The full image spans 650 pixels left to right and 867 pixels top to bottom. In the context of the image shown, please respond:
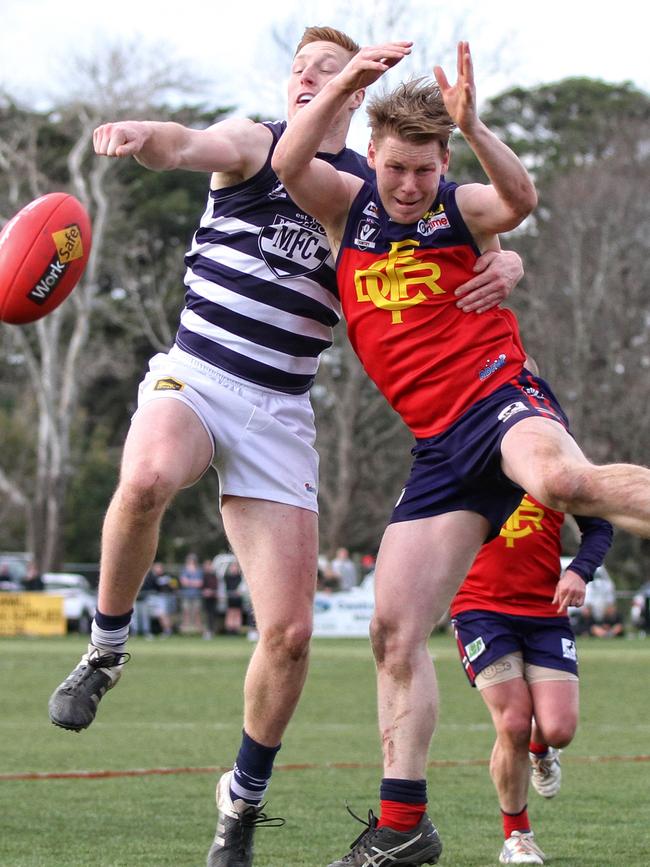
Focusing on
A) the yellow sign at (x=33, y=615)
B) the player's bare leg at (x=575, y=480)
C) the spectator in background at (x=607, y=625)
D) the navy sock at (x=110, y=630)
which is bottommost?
the yellow sign at (x=33, y=615)

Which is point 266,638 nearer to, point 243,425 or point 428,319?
point 243,425

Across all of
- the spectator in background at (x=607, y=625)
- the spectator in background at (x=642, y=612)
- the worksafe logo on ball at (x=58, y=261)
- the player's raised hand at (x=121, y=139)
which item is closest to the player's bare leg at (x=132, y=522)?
the worksafe logo on ball at (x=58, y=261)

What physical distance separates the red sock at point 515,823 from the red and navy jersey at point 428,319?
2256mm

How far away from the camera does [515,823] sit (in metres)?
6.56

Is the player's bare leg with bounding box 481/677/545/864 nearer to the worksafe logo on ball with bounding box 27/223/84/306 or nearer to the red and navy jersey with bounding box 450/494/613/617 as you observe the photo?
the red and navy jersey with bounding box 450/494/613/617

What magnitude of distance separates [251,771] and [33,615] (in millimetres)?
22429

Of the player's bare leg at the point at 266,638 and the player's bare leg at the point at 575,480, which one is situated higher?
the player's bare leg at the point at 575,480

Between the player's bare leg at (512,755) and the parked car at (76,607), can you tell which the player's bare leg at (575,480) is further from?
the parked car at (76,607)

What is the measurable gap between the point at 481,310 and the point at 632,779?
4.65 metres

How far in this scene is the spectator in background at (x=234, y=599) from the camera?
27.5 meters

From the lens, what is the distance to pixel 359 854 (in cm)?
499

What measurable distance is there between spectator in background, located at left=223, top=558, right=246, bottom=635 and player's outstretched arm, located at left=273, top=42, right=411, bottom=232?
22.4 m

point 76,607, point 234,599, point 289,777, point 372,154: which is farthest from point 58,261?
point 76,607

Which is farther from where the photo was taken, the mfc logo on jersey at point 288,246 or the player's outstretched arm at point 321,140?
the mfc logo on jersey at point 288,246
